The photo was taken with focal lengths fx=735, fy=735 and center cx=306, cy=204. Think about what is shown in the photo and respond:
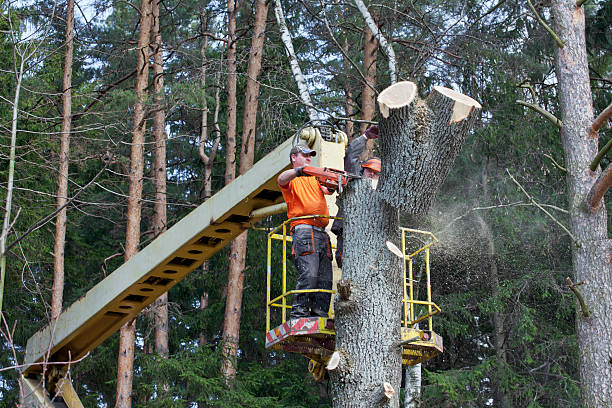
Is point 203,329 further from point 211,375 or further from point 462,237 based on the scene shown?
point 462,237

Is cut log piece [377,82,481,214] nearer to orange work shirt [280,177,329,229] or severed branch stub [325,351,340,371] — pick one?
severed branch stub [325,351,340,371]

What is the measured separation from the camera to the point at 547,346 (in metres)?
16.5

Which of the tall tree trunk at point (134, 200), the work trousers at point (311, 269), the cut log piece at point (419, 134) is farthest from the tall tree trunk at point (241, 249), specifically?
the cut log piece at point (419, 134)

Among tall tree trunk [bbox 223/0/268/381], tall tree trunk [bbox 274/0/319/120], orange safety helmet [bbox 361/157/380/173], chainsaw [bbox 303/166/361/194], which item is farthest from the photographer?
tall tree trunk [bbox 223/0/268/381]

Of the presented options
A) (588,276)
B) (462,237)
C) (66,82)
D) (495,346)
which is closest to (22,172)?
(66,82)

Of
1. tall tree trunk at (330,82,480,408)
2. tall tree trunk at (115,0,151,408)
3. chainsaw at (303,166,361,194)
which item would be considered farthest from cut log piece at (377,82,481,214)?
tall tree trunk at (115,0,151,408)

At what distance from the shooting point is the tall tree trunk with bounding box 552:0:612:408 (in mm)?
8883

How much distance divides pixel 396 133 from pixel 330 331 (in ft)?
7.11

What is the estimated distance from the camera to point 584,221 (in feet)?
31.1

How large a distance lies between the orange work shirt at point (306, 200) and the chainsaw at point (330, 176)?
26.4 inches

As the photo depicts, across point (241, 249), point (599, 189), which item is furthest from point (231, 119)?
point (599, 189)

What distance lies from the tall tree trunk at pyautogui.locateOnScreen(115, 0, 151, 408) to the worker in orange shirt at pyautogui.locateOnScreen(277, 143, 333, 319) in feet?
23.3

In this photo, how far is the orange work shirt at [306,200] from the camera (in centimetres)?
737

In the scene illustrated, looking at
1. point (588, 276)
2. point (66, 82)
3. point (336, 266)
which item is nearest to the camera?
point (336, 266)
